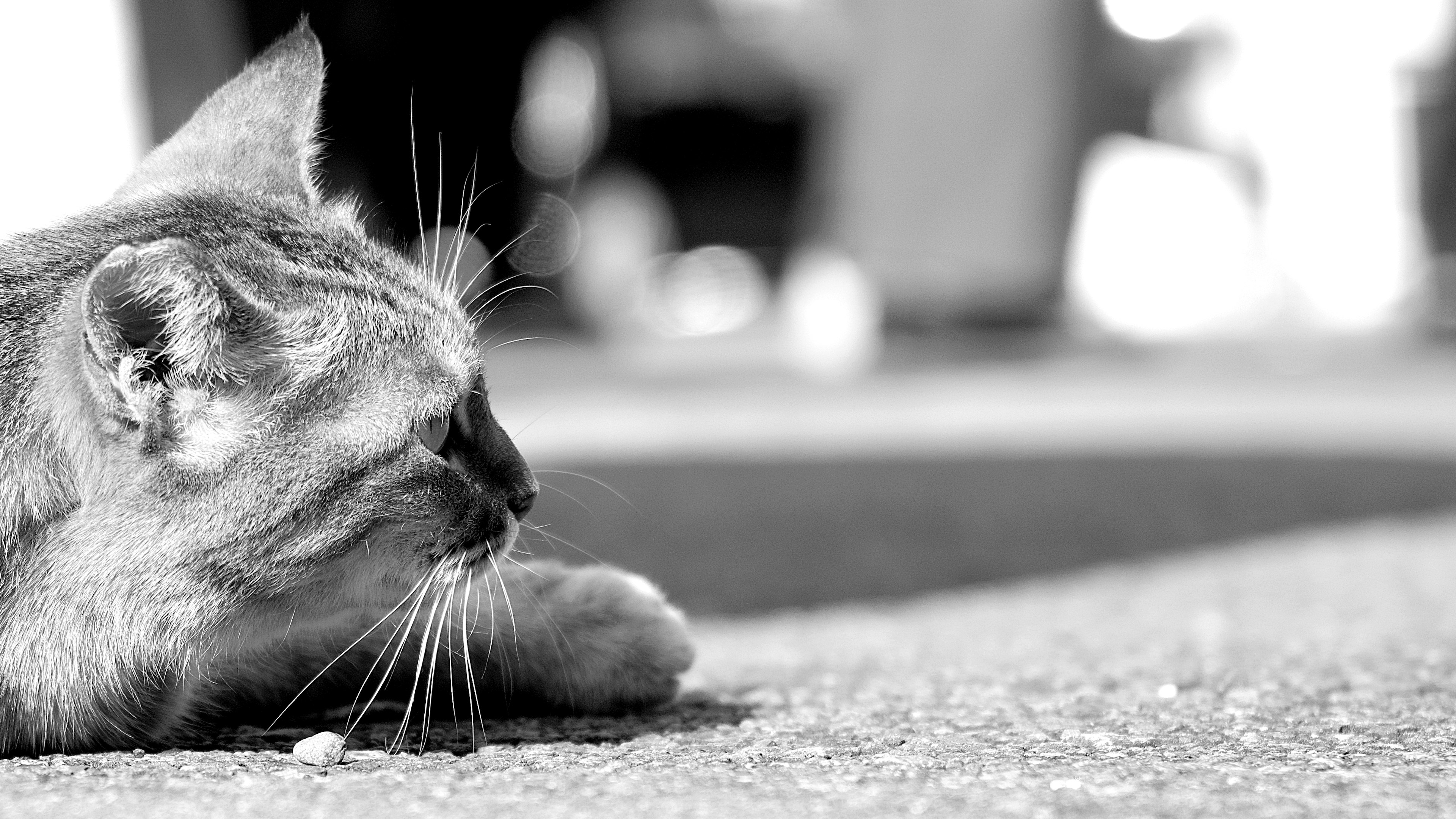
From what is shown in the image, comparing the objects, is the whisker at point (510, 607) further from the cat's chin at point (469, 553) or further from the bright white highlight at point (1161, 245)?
the bright white highlight at point (1161, 245)

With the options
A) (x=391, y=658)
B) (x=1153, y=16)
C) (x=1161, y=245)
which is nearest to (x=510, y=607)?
(x=391, y=658)

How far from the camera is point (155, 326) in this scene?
1709 mm

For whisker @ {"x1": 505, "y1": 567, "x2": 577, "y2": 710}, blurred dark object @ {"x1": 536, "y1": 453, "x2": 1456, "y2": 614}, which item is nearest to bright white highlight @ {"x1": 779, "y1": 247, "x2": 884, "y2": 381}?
blurred dark object @ {"x1": 536, "y1": 453, "x2": 1456, "y2": 614}

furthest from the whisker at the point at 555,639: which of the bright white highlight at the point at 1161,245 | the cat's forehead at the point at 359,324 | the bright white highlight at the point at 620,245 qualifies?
the bright white highlight at the point at 620,245

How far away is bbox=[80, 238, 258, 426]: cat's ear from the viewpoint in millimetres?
1637

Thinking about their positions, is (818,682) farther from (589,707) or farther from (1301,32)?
(1301,32)

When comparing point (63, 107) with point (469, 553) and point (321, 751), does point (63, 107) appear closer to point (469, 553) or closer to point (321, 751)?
point (469, 553)

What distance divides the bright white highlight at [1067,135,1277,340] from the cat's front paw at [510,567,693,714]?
6802 millimetres

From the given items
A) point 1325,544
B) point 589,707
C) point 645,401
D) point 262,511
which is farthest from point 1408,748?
point 645,401

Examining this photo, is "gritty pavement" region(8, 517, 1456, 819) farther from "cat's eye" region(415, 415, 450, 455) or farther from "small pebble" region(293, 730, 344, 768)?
"cat's eye" region(415, 415, 450, 455)

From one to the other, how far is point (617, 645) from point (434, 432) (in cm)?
40

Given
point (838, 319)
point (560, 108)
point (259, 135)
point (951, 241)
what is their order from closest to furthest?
1. point (259, 135)
2. point (951, 241)
3. point (838, 319)
4. point (560, 108)

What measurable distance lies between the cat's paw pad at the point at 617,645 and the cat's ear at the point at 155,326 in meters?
0.58

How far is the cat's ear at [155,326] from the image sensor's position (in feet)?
5.37
